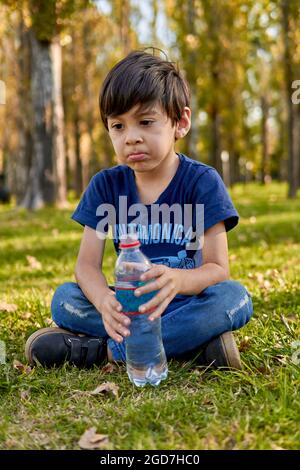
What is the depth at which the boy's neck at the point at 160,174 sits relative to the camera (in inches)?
121

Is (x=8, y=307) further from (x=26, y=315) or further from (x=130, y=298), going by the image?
(x=130, y=298)

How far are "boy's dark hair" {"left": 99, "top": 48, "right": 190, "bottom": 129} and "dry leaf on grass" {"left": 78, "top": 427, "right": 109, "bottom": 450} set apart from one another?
1374 millimetres

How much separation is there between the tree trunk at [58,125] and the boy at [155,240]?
35.9ft

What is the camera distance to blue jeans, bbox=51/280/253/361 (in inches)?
111

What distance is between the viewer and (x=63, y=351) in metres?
3.00

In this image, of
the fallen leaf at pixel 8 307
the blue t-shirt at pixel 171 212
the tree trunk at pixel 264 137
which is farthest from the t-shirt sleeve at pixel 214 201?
the tree trunk at pixel 264 137

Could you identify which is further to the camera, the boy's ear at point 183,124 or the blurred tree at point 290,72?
the blurred tree at point 290,72

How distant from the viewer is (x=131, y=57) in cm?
288

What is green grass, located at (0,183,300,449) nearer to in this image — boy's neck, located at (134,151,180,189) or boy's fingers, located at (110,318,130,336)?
boy's fingers, located at (110,318,130,336)

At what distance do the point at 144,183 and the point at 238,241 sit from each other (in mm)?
4672

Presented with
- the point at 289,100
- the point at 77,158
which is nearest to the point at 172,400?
the point at 289,100

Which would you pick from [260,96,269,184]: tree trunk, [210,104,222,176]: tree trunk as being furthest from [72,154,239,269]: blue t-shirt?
[260,96,269,184]: tree trunk

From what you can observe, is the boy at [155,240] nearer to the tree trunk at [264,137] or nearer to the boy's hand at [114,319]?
the boy's hand at [114,319]
